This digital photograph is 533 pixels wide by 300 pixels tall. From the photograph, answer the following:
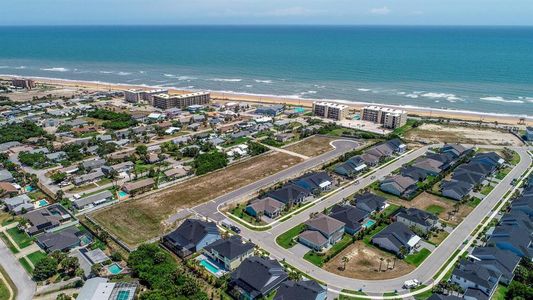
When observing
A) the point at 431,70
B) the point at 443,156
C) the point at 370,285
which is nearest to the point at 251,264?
the point at 370,285

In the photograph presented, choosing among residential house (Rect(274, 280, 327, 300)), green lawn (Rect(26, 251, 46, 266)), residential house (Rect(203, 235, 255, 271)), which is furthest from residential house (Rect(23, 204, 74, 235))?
residential house (Rect(274, 280, 327, 300))

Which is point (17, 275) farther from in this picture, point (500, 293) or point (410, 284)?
point (500, 293)

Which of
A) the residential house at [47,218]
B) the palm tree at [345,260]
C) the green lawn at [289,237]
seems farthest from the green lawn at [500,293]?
the residential house at [47,218]

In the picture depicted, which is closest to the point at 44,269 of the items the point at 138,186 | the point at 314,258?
the point at 138,186

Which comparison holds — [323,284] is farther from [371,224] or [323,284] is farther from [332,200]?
[332,200]

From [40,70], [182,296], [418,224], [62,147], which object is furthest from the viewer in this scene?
[40,70]

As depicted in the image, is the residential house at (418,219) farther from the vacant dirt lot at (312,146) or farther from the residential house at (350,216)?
the vacant dirt lot at (312,146)

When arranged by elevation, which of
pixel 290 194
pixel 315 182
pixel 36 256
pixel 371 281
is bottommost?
pixel 36 256
